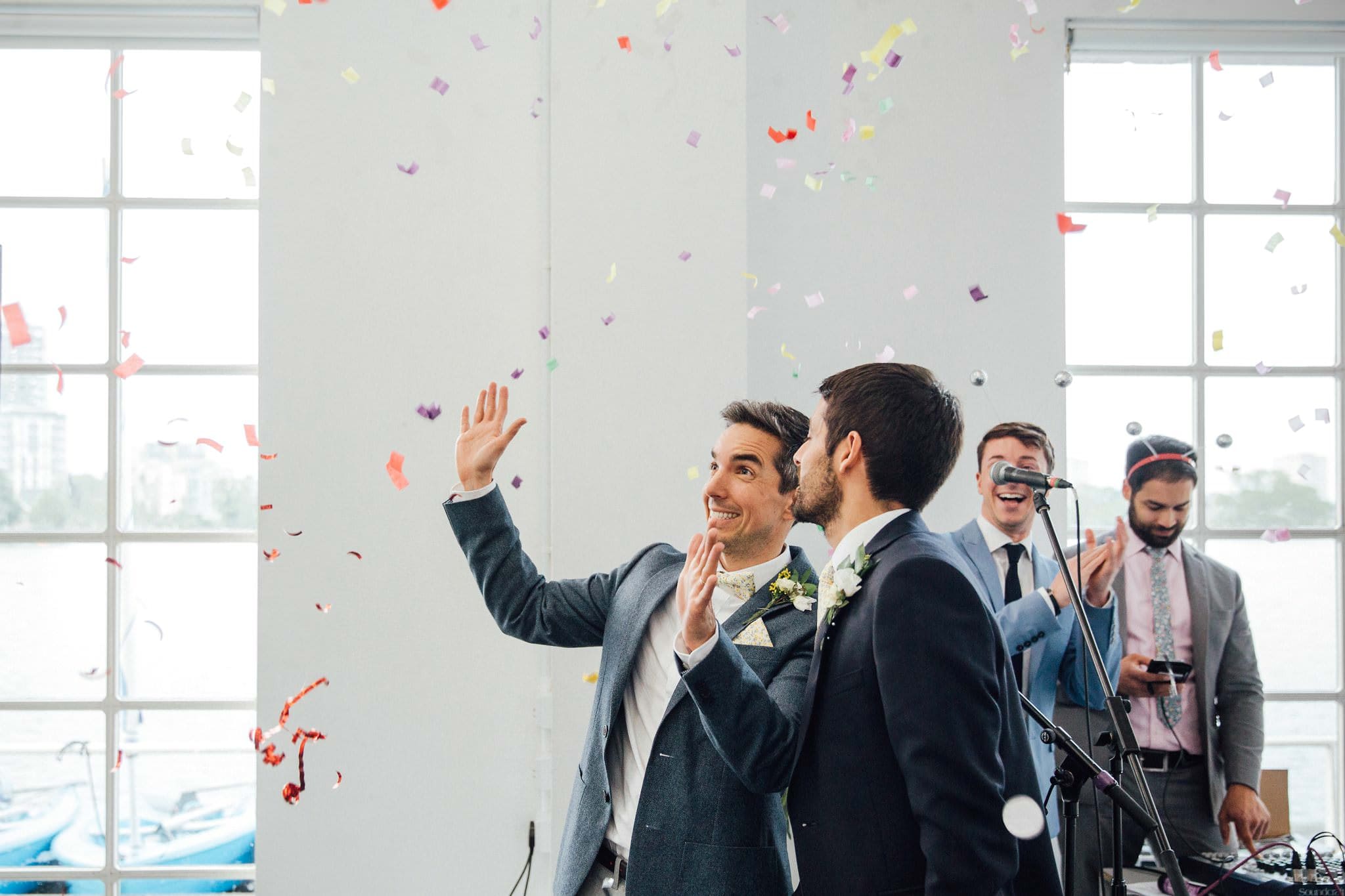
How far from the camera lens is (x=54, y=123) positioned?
276cm

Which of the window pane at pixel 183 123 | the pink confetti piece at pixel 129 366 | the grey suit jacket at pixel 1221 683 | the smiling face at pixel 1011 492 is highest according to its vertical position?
the window pane at pixel 183 123

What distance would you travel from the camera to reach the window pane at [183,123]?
2.75 meters

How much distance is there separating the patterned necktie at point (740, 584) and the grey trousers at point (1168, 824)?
4.37 feet

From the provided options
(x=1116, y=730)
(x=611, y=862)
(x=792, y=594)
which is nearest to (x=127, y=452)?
(x=611, y=862)

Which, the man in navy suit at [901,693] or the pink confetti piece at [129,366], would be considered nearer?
the man in navy suit at [901,693]

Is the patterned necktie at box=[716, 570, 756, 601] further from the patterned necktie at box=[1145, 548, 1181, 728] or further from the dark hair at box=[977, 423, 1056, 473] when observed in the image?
the patterned necktie at box=[1145, 548, 1181, 728]

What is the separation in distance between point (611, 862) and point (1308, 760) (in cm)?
247

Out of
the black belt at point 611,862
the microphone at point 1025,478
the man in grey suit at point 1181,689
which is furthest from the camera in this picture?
the man in grey suit at point 1181,689

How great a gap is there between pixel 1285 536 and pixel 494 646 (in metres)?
2.50

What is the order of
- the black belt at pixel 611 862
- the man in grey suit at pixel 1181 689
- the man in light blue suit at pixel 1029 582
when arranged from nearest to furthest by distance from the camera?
the black belt at pixel 611 862
the man in light blue suit at pixel 1029 582
the man in grey suit at pixel 1181 689

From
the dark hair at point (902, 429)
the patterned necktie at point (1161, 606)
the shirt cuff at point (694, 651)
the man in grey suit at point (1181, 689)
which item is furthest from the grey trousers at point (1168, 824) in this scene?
the shirt cuff at point (694, 651)

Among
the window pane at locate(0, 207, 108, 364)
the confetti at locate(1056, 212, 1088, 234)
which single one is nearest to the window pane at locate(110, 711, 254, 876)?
the window pane at locate(0, 207, 108, 364)

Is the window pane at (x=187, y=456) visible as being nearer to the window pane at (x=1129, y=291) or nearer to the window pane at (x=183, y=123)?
the window pane at (x=183, y=123)

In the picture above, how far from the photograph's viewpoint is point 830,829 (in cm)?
132
